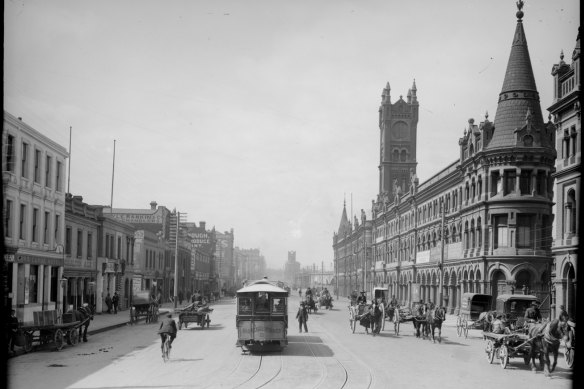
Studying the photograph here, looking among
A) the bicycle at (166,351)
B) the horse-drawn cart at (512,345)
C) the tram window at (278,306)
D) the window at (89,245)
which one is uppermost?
the window at (89,245)

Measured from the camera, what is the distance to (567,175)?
3206cm

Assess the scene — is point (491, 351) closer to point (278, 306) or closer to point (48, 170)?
point (278, 306)

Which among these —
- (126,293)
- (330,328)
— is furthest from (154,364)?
(126,293)

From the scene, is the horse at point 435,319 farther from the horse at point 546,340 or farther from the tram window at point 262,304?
the tram window at point 262,304

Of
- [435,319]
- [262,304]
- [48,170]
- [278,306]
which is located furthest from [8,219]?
[435,319]

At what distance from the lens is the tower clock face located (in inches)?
4336

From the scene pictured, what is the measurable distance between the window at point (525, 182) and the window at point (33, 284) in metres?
34.0

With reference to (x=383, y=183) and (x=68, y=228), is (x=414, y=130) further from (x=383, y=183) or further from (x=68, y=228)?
(x=68, y=228)

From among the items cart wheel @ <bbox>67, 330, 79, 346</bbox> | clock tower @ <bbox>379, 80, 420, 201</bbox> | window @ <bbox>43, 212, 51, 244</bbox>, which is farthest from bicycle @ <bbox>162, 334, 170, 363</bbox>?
clock tower @ <bbox>379, 80, 420, 201</bbox>

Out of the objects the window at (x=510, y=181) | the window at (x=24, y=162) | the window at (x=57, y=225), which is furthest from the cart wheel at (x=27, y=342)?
the window at (x=510, y=181)

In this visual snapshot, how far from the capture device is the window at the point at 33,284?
110 ft

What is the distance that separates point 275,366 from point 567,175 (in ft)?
67.5

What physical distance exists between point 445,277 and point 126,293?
97.6 ft

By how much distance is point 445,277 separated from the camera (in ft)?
188
